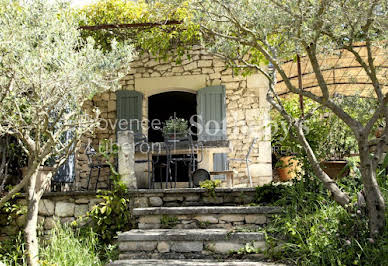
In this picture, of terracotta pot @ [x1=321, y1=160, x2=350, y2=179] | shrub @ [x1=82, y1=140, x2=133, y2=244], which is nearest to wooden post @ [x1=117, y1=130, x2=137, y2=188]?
shrub @ [x1=82, y1=140, x2=133, y2=244]

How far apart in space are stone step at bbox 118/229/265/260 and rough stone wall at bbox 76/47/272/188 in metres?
3.66

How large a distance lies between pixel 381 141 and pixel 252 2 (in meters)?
1.85

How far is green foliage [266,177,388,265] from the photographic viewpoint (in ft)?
10.3

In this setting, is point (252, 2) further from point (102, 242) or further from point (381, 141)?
point (102, 242)

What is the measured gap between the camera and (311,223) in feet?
12.2

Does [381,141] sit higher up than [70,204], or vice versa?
[381,141]

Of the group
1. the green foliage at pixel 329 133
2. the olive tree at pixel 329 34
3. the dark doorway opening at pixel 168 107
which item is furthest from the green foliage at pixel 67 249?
the dark doorway opening at pixel 168 107

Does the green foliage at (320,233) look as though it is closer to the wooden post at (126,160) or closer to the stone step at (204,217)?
the stone step at (204,217)

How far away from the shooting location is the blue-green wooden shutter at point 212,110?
7.74 metres

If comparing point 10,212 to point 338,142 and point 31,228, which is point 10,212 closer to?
point 31,228

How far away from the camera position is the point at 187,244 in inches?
153

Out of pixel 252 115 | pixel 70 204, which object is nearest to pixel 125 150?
pixel 70 204

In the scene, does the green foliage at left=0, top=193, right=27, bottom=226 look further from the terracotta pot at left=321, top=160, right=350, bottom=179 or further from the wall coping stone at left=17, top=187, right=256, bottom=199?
the terracotta pot at left=321, top=160, right=350, bottom=179

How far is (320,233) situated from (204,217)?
4.66 feet
